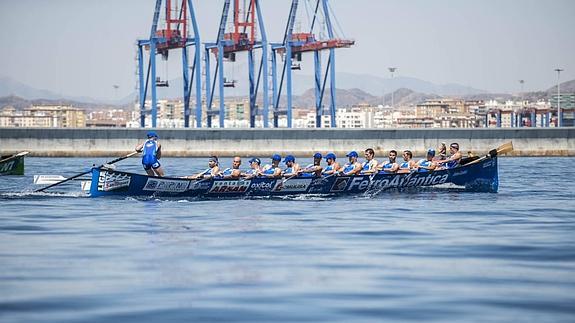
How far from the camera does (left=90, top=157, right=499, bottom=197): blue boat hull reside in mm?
30047

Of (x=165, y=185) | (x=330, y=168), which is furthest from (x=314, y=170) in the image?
(x=165, y=185)

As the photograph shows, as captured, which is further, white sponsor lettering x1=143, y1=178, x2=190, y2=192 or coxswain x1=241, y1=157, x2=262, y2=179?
coxswain x1=241, y1=157, x2=262, y2=179

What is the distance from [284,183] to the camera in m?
31.1

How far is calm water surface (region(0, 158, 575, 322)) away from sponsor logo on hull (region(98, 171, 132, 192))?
1.50 meters

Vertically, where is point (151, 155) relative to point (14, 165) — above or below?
above

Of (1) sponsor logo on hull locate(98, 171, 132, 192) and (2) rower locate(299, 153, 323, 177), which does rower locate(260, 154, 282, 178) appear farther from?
(1) sponsor logo on hull locate(98, 171, 132, 192)

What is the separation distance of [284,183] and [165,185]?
3405 millimetres

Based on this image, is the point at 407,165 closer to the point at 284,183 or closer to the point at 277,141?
the point at 284,183

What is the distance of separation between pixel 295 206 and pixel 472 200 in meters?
5.34

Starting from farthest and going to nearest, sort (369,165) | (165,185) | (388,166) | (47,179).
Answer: (388,166)
(369,165)
(47,179)
(165,185)

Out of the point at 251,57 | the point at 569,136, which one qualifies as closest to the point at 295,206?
the point at 569,136

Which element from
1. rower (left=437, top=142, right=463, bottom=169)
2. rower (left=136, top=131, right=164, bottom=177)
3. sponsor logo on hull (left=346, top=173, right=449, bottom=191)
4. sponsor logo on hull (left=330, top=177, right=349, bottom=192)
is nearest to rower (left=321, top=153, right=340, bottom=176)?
sponsor logo on hull (left=330, top=177, right=349, bottom=192)

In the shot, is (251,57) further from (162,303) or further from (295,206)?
(162,303)

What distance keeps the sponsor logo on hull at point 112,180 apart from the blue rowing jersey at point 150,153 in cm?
158
